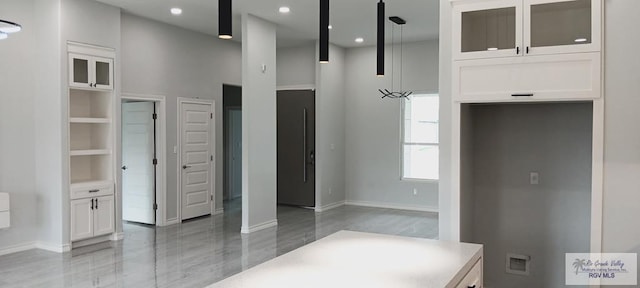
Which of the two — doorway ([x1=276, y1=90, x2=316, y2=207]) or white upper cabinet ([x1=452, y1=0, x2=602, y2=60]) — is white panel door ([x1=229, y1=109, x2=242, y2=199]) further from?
white upper cabinet ([x1=452, y1=0, x2=602, y2=60])

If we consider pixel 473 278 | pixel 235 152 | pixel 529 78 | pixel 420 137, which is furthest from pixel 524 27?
pixel 235 152

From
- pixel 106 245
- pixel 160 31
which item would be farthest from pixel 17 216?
pixel 160 31

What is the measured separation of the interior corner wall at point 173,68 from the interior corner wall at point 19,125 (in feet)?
3.90

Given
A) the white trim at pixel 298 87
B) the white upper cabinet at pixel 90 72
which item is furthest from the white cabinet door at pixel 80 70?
the white trim at pixel 298 87

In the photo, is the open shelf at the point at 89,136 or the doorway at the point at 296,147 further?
the doorway at the point at 296,147

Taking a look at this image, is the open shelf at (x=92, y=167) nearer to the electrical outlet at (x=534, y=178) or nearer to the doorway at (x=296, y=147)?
the doorway at (x=296, y=147)

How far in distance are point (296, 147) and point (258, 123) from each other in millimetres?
2428

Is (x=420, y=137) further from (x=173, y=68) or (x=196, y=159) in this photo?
(x=173, y=68)

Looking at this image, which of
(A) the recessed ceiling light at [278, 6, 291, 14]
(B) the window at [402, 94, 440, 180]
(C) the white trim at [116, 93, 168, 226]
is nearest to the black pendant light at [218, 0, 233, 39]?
(A) the recessed ceiling light at [278, 6, 291, 14]

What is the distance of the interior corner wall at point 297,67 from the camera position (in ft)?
28.9

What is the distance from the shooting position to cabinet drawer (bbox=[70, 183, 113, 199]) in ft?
18.6

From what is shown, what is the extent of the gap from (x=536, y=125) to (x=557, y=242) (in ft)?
3.12

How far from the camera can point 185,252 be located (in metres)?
5.54

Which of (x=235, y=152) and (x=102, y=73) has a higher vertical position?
(x=102, y=73)
